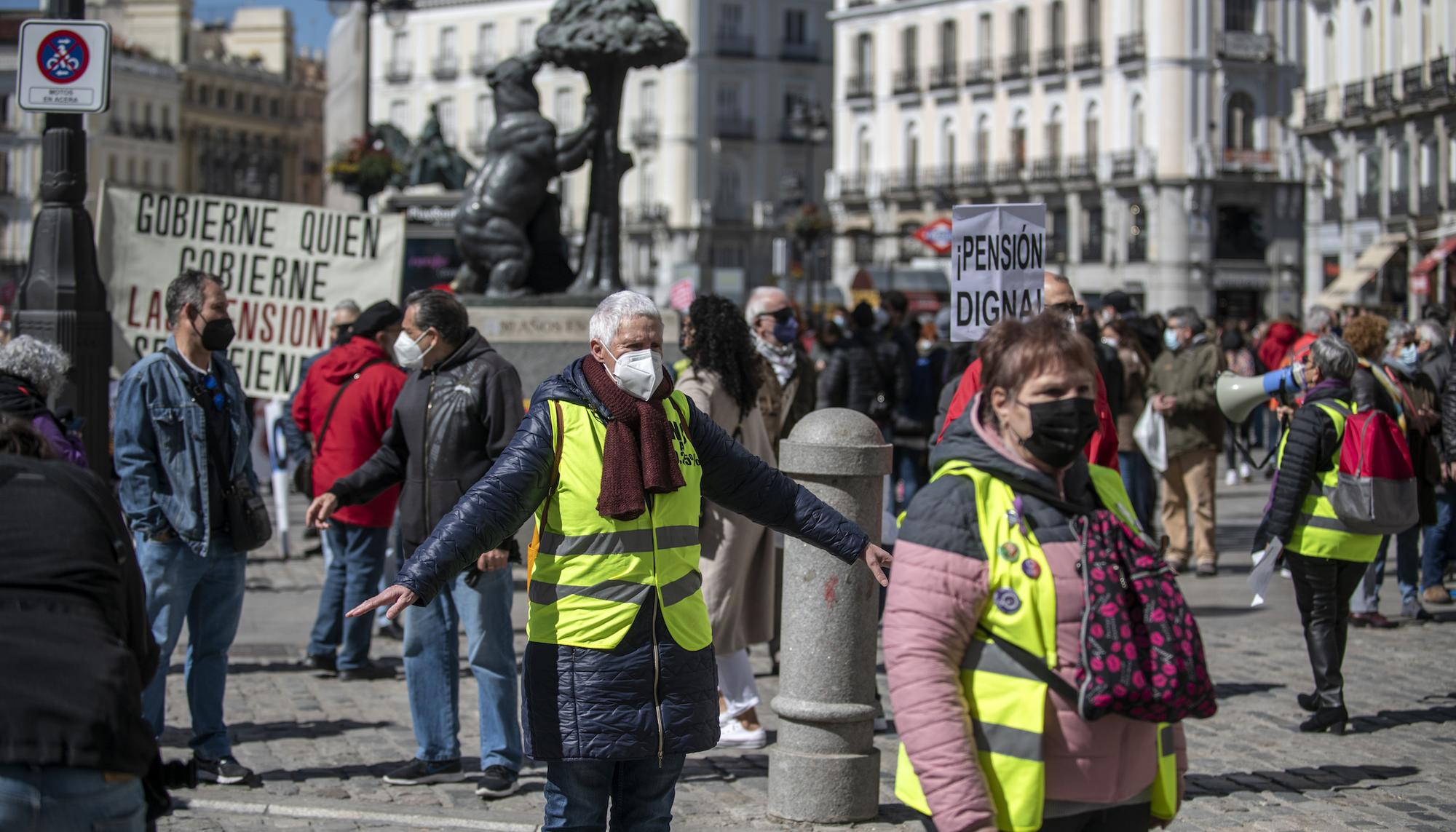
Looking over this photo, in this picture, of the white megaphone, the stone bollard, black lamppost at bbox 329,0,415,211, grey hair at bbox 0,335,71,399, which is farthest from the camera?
black lamppost at bbox 329,0,415,211

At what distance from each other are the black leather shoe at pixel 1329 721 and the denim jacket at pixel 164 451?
182 inches

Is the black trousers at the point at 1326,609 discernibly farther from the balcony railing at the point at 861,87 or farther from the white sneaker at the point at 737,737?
the balcony railing at the point at 861,87

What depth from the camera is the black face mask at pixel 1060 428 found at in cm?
397

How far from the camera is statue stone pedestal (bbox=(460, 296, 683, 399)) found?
1497 centimetres

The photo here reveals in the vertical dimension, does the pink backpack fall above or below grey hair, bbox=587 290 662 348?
below

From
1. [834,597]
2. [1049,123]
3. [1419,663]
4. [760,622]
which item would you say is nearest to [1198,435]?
[1419,663]

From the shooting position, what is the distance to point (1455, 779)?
7434mm

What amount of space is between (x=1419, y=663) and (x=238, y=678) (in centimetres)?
606

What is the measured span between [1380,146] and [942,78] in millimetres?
22522

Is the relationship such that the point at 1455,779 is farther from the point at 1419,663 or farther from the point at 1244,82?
the point at 1244,82

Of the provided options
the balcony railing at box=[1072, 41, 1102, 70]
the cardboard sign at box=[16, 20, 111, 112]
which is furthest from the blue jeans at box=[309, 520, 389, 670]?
the balcony railing at box=[1072, 41, 1102, 70]

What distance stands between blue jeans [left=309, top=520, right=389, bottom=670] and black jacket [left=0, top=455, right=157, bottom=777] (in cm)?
577

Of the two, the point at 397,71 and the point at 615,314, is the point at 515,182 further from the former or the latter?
the point at 397,71

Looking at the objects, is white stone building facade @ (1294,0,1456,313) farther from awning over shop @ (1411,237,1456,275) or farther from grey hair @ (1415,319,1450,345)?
grey hair @ (1415,319,1450,345)
